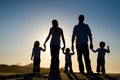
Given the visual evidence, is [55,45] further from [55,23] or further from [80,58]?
[80,58]

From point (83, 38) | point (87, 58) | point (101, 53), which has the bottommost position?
point (87, 58)

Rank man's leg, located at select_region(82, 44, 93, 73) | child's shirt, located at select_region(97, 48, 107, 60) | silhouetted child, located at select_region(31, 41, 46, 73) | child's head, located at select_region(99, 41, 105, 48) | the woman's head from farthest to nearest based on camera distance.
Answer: silhouetted child, located at select_region(31, 41, 46, 73) → child's shirt, located at select_region(97, 48, 107, 60) → child's head, located at select_region(99, 41, 105, 48) → the woman's head → man's leg, located at select_region(82, 44, 93, 73)

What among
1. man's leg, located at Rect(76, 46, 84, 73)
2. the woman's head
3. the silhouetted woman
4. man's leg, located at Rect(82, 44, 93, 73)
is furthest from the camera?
the silhouetted woman

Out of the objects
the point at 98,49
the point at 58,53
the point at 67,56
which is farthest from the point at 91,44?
the point at 67,56

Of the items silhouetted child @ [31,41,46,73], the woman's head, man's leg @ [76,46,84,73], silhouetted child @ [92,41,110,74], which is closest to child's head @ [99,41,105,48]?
silhouetted child @ [92,41,110,74]

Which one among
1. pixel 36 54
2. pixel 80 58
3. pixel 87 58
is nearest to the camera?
pixel 87 58

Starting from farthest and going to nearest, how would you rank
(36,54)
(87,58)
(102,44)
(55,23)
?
(36,54), (102,44), (55,23), (87,58)

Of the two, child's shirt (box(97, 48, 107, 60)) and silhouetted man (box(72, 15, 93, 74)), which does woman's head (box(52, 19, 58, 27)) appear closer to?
silhouetted man (box(72, 15, 93, 74))

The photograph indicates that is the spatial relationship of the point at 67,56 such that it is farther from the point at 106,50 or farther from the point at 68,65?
the point at 106,50

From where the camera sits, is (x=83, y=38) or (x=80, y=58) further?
(x=80, y=58)

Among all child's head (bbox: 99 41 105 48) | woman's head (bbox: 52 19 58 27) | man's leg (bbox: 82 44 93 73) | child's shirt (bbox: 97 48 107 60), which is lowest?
man's leg (bbox: 82 44 93 73)

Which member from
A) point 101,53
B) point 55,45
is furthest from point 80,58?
point 101,53

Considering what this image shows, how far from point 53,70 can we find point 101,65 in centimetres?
540

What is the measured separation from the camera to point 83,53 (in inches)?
614
